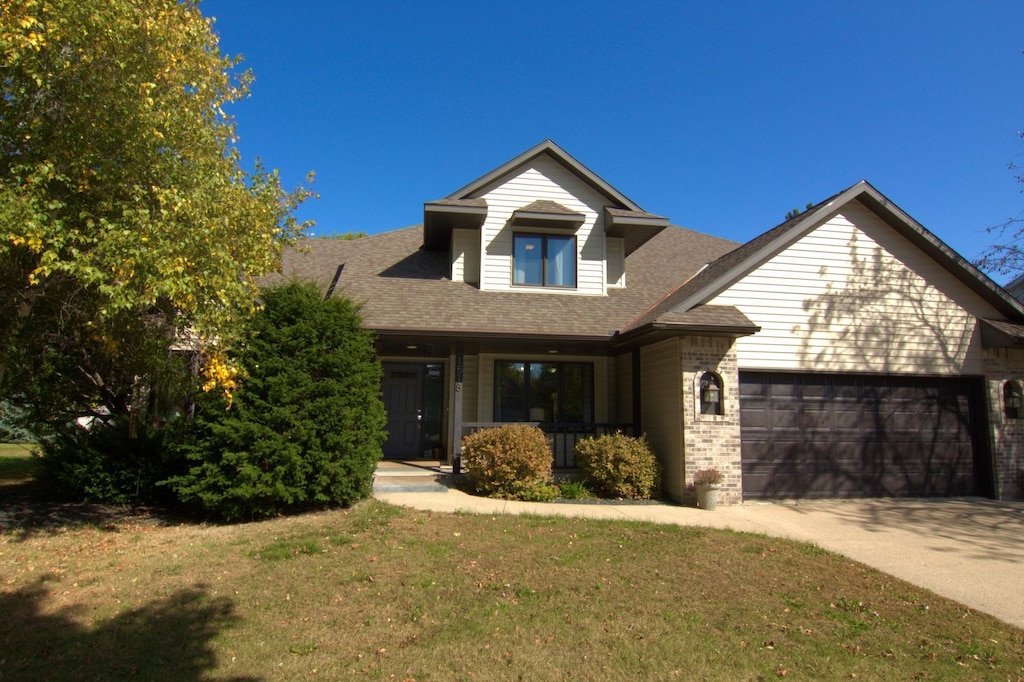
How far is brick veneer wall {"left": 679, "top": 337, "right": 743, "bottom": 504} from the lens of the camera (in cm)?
1034

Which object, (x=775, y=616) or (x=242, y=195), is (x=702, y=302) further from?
(x=242, y=195)

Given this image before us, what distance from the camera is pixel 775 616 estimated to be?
5359 mm

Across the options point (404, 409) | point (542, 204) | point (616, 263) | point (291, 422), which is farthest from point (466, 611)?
point (616, 263)

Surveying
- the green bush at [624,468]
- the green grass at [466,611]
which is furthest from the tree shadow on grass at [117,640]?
the green bush at [624,468]

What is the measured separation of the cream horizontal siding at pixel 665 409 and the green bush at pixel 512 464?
2114mm

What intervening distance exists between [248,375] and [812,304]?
9.98m

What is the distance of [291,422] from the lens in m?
8.32

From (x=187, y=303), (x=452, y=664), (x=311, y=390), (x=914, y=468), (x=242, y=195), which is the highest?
(x=242, y=195)

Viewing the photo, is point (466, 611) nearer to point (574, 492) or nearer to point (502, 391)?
point (574, 492)

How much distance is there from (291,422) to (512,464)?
385cm

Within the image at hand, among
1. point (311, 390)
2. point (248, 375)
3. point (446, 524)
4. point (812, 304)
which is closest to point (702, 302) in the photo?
point (812, 304)

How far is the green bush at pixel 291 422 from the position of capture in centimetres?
Answer: 816

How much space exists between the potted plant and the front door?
274 inches

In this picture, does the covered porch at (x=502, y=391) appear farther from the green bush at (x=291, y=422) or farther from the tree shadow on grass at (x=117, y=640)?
the tree shadow on grass at (x=117, y=640)
